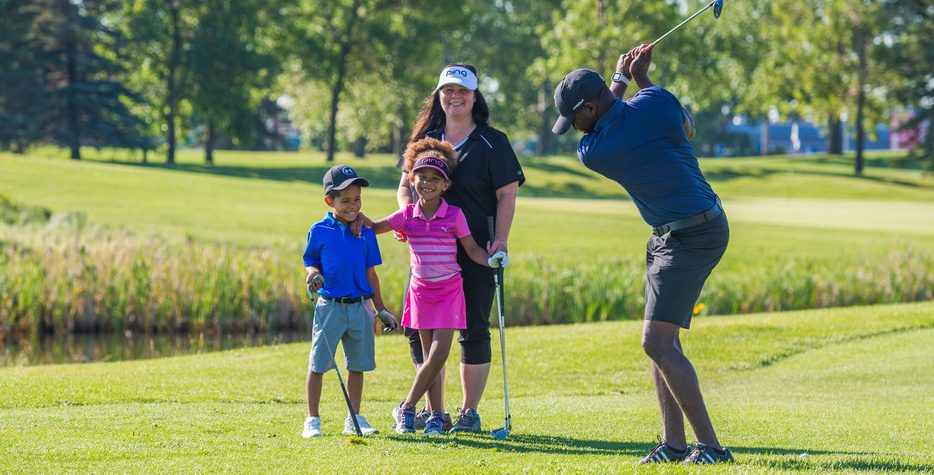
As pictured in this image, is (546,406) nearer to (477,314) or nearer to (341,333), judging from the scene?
(477,314)

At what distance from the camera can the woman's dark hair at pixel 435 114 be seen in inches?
300

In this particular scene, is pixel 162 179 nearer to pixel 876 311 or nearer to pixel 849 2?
pixel 876 311

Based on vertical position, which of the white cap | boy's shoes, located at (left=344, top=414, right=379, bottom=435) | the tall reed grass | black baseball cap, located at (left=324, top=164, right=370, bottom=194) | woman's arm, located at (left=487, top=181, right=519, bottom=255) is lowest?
the tall reed grass

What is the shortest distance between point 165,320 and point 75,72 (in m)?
33.0

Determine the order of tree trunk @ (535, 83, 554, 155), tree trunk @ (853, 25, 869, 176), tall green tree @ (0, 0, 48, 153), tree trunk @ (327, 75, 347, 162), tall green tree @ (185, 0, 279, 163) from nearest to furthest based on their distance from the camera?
tall green tree @ (0, 0, 48, 153), tall green tree @ (185, 0, 279, 163), tree trunk @ (327, 75, 347, 162), tree trunk @ (853, 25, 869, 176), tree trunk @ (535, 83, 554, 155)

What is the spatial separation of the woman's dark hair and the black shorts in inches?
34.6

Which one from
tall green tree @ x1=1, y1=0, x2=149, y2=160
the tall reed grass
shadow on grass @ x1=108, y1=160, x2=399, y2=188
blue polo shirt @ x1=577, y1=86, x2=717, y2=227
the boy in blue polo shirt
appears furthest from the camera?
tall green tree @ x1=1, y1=0, x2=149, y2=160

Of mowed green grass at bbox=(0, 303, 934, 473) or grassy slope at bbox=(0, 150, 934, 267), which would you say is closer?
mowed green grass at bbox=(0, 303, 934, 473)

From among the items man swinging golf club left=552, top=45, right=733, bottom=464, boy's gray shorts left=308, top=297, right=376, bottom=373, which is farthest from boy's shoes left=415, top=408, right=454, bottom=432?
man swinging golf club left=552, top=45, right=733, bottom=464

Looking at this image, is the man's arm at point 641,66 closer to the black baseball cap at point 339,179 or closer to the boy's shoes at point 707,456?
the black baseball cap at point 339,179

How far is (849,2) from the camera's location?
57.9 meters

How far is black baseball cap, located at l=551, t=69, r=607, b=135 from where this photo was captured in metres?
6.23

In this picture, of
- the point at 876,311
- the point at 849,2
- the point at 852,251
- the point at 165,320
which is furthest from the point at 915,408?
the point at 849,2

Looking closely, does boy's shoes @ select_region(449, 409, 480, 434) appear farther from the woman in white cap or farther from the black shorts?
the black shorts
